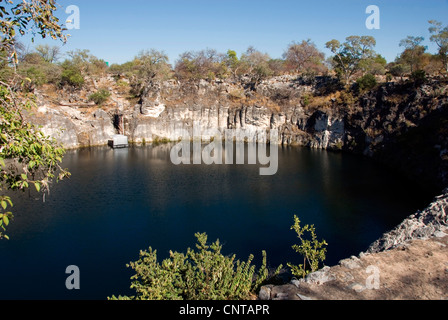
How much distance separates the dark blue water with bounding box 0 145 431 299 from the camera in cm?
1955

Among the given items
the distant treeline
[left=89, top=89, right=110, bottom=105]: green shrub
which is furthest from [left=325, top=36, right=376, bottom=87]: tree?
[left=89, top=89, right=110, bottom=105]: green shrub

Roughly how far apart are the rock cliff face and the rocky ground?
31339 millimetres

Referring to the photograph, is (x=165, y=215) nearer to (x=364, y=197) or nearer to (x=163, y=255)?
(x=163, y=255)

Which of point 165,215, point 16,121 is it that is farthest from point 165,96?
point 16,121

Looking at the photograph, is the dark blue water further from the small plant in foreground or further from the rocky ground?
the rocky ground

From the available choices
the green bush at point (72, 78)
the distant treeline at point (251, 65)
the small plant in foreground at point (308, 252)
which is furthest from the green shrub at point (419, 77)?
the green bush at point (72, 78)

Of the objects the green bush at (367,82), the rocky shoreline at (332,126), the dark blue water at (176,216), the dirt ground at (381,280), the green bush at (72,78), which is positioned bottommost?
the dark blue water at (176,216)

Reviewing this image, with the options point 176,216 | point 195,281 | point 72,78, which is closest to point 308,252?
point 195,281

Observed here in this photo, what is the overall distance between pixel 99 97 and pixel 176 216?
169ft

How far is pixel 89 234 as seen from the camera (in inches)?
936

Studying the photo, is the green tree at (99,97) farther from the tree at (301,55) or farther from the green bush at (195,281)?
the green bush at (195,281)

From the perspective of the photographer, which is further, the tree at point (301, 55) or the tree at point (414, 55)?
the tree at point (301, 55)

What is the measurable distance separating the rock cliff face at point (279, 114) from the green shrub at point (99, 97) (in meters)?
1.81

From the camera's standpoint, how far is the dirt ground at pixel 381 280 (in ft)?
32.1
